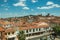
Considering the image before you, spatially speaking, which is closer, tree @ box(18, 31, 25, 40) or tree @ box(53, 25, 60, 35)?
tree @ box(18, 31, 25, 40)

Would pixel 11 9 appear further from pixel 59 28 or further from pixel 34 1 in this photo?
pixel 59 28

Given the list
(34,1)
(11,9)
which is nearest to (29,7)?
(34,1)

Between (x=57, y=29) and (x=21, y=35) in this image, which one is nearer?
(x=21, y=35)

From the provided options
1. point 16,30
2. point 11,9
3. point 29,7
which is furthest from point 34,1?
point 16,30

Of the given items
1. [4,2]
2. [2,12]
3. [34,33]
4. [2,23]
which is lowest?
[34,33]

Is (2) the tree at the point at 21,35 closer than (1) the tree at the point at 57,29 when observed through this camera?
Yes

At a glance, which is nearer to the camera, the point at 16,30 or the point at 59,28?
the point at 16,30

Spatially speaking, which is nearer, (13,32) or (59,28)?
(13,32)

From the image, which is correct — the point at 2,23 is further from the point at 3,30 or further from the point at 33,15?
the point at 33,15

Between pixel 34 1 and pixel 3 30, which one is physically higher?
pixel 34 1
